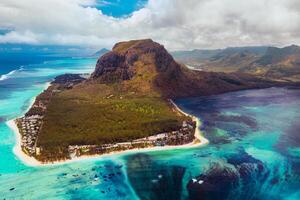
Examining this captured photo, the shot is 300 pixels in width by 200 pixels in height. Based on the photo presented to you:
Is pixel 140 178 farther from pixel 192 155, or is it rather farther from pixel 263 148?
pixel 263 148

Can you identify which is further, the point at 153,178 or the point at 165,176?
the point at 165,176

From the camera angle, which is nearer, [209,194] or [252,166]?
[209,194]

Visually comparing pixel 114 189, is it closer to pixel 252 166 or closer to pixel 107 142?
pixel 107 142

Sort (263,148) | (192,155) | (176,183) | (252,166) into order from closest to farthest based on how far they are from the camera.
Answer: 1. (176,183)
2. (252,166)
3. (192,155)
4. (263,148)

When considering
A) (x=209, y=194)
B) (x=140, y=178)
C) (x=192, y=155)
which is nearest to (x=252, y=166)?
(x=192, y=155)

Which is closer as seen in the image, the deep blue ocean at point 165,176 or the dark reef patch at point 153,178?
the dark reef patch at point 153,178

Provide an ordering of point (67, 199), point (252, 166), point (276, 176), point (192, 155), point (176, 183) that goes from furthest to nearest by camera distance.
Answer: point (192, 155) < point (252, 166) < point (276, 176) < point (176, 183) < point (67, 199)

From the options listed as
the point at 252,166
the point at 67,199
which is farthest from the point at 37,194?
the point at 252,166

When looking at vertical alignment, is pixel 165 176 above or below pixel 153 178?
below

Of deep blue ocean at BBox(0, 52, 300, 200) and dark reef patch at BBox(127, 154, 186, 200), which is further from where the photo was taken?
deep blue ocean at BBox(0, 52, 300, 200)

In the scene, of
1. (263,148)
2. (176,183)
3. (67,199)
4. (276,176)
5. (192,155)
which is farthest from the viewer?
(263,148)
